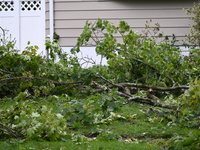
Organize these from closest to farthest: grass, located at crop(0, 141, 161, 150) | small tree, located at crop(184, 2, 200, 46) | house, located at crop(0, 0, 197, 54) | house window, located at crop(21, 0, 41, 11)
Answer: grass, located at crop(0, 141, 161, 150) < small tree, located at crop(184, 2, 200, 46) < house, located at crop(0, 0, 197, 54) < house window, located at crop(21, 0, 41, 11)

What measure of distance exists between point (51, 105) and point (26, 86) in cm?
66

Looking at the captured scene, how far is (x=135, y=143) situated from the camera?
4.75 meters

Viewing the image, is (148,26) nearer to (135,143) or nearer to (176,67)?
(176,67)

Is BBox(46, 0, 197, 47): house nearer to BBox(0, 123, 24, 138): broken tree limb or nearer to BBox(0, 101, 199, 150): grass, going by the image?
BBox(0, 101, 199, 150): grass

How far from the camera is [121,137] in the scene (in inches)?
200

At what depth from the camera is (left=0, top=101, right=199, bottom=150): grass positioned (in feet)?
14.8

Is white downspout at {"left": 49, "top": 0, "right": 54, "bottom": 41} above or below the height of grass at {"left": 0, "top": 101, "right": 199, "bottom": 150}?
above

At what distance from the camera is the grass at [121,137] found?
14.8 feet

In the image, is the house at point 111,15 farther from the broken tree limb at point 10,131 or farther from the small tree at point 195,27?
the broken tree limb at point 10,131

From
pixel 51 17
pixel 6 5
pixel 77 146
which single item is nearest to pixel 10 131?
pixel 77 146

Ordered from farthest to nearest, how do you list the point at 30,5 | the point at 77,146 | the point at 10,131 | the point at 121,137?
the point at 30,5, the point at 121,137, the point at 10,131, the point at 77,146

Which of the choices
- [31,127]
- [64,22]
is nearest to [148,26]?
[64,22]

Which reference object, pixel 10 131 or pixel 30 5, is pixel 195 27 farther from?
pixel 10 131

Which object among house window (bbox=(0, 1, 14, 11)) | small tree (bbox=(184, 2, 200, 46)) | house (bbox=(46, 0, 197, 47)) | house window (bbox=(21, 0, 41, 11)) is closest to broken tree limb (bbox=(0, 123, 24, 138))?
small tree (bbox=(184, 2, 200, 46))
